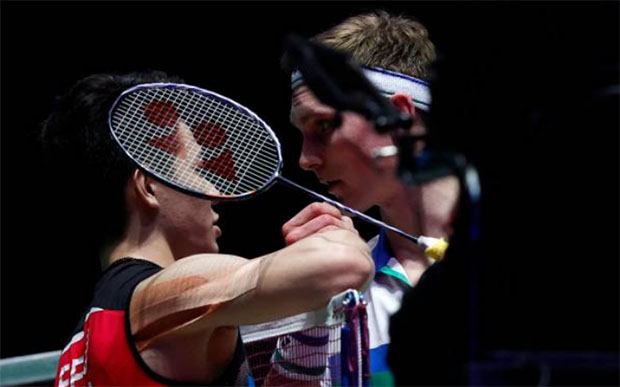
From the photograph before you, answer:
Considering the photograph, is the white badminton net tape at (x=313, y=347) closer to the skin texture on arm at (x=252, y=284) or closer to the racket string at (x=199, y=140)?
the skin texture on arm at (x=252, y=284)

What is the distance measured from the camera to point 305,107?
2555 millimetres

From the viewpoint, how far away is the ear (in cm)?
261

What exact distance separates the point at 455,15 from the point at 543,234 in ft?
1.23

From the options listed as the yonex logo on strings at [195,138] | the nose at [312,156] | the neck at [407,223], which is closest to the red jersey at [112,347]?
the yonex logo on strings at [195,138]

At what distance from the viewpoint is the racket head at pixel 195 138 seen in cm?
253

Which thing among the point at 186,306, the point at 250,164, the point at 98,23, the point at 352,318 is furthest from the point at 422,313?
the point at 98,23

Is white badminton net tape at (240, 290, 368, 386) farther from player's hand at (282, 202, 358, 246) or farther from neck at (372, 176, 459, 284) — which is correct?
neck at (372, 176, 459, 284)

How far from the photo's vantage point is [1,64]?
3.98m

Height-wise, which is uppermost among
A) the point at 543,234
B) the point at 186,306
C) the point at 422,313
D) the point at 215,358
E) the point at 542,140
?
the point at 542,140

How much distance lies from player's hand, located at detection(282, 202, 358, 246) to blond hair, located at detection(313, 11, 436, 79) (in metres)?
0.48

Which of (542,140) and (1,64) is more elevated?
(542,140)

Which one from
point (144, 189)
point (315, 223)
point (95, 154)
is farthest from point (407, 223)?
point (95, 154)

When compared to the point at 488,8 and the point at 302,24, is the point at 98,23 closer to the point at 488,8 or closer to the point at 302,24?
the point at 302,24

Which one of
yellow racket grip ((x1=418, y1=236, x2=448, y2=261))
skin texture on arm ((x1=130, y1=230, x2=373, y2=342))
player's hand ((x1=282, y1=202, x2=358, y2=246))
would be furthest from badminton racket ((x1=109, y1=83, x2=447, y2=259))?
yellow racket grip ((x1=418, y1=236, x2=448, y2=261))
